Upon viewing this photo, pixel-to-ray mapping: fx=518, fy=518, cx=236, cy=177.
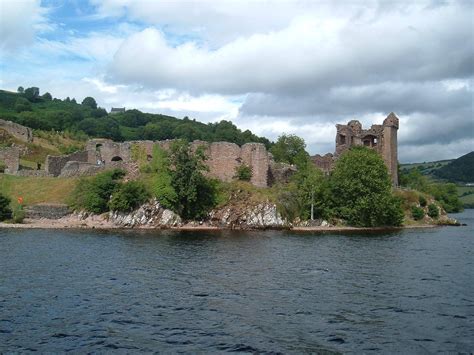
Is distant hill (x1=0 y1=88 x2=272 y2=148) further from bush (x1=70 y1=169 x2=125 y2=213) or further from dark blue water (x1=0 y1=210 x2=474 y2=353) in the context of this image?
dark blue water (x1=0 y1=210 x2=474 y2=353)

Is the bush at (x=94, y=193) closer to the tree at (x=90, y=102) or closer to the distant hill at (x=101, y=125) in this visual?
the distant hill at (x=101, y=125)

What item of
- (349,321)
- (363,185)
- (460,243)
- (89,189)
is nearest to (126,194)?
(89,189)

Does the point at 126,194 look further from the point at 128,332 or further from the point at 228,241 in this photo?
the point at 128,332

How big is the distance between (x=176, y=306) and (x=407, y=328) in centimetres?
773

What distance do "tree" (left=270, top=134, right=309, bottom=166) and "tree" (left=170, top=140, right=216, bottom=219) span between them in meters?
30.2

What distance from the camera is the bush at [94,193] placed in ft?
169

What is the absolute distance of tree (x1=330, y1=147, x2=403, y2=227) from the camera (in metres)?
56.8

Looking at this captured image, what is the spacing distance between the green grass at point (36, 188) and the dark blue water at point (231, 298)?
1953 cm

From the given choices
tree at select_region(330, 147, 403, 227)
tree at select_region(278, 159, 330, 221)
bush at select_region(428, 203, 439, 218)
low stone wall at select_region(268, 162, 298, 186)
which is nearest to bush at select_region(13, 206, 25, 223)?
tree at select_region(278, 159, 330, 221)

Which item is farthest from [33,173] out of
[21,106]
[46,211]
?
[21,106]

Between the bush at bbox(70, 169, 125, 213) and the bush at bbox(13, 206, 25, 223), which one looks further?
the bush at bbox(70, 169, 125, 213)

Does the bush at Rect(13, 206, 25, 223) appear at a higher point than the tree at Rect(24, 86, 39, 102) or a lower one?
lower

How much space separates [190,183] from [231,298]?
3219 centimetres

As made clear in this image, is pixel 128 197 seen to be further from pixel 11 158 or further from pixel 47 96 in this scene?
pixel 47 96
